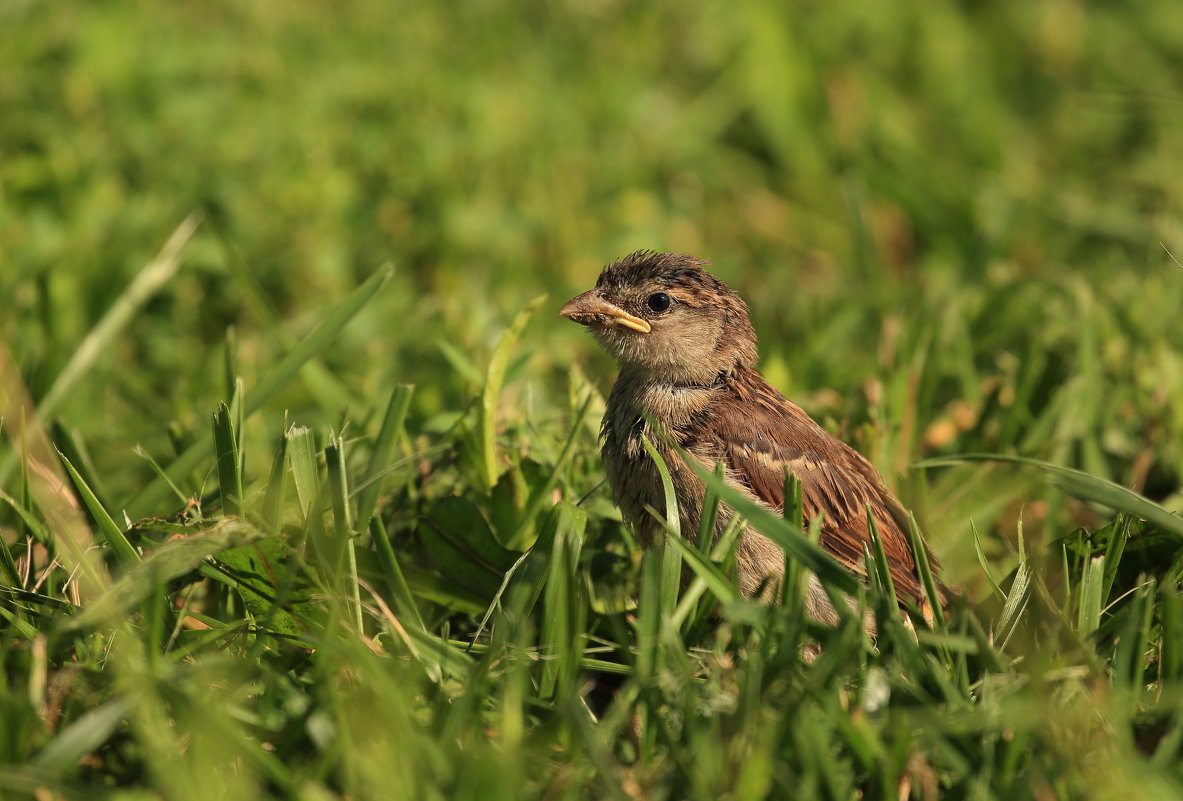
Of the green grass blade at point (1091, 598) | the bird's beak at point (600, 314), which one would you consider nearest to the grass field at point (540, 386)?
the green grass blade at point (1091, 598)

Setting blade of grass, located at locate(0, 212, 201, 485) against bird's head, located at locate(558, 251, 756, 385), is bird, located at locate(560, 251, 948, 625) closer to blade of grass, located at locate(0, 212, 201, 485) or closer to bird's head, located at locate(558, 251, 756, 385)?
bird's head, located at locate(558, 251, 756, 385)

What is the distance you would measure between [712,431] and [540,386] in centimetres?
121

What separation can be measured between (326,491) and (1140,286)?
3.67m

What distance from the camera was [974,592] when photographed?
3.71 m

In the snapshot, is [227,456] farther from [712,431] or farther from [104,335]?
[104,335]

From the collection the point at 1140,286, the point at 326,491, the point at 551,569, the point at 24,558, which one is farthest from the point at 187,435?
the point at 1140,286

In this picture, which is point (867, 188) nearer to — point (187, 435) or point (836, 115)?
point (836, 115)

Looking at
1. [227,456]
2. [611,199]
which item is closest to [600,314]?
[227,456]

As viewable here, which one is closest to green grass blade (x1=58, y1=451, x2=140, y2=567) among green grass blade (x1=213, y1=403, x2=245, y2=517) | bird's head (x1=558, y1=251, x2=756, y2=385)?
green grass blade (x1=213, y1=403, x2=245, y2=517)

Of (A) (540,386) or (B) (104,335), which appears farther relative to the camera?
(A) (540,386)

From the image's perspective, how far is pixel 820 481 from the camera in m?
3.55

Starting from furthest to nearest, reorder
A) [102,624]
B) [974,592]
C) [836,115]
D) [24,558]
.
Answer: [836,115] < [974,592] < [24,558] < [102,624]

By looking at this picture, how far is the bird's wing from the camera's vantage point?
11.6 ft

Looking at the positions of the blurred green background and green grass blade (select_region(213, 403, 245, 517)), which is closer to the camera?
green grass blade (select_region(213, 403, 245, 517))
